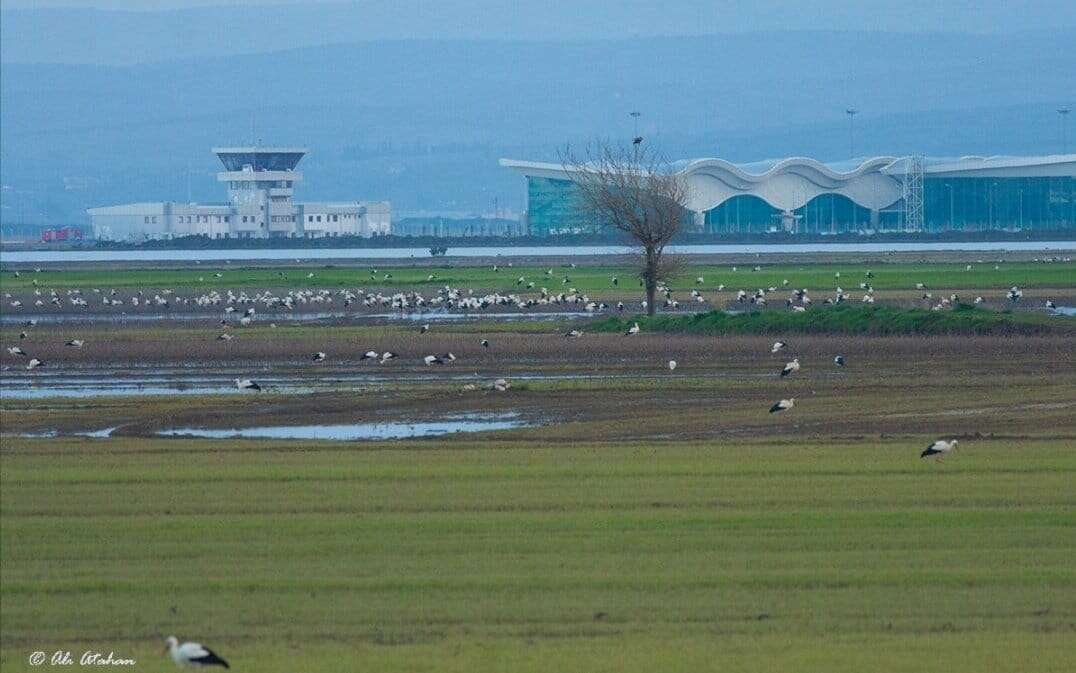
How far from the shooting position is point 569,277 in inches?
2618

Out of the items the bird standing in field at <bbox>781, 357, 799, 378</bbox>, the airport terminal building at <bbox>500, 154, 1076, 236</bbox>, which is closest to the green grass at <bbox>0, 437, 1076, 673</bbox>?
the bird standing in field at <bbox>781, 357, 799, 378</bbox>

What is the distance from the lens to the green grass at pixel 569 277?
189ft

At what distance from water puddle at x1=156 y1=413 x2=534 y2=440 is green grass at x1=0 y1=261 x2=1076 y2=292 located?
33463 millimetres

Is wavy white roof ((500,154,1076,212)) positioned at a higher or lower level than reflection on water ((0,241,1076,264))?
higher

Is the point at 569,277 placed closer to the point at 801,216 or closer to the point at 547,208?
the point at 801,216

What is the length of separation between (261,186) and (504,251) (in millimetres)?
23515

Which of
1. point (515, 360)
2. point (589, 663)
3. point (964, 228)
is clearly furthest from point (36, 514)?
point (964, 228)

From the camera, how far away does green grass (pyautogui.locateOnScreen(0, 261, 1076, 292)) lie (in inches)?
2270

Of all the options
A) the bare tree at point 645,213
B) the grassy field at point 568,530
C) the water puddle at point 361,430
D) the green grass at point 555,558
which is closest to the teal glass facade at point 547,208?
the bare tree at point 645,213

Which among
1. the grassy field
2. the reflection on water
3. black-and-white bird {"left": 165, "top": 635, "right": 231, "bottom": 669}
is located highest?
the reflection on water

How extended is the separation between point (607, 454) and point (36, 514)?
5600mm

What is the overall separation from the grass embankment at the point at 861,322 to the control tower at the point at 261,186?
290ft

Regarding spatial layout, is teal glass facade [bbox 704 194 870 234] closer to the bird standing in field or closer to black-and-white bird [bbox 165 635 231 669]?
the bird standing in field

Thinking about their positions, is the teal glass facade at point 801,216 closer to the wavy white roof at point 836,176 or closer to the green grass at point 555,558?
the wavy white roof at point 836,176
